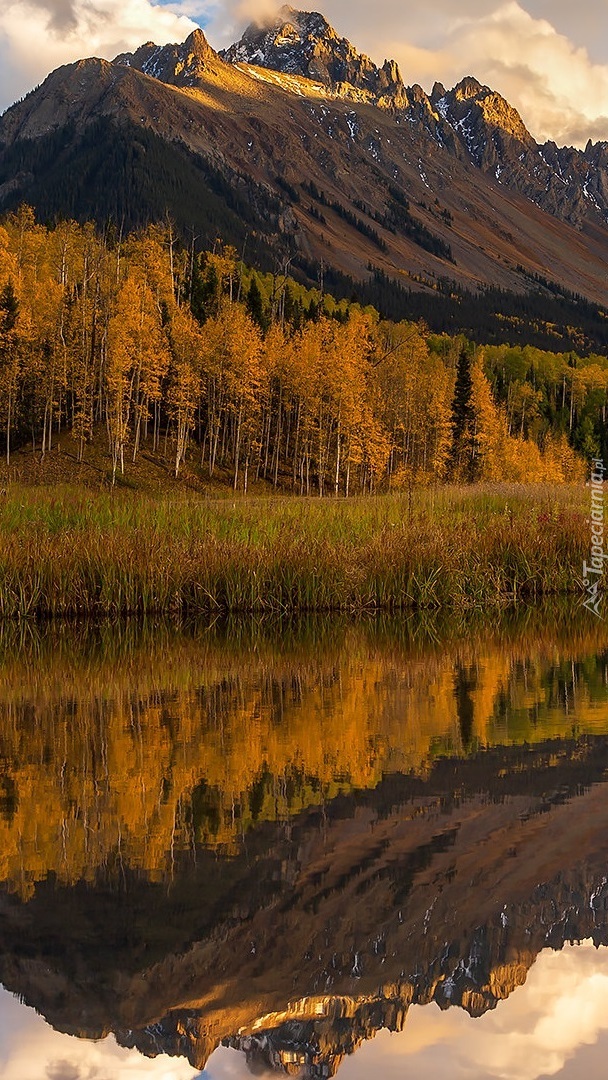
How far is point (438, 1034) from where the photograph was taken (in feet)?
15.0

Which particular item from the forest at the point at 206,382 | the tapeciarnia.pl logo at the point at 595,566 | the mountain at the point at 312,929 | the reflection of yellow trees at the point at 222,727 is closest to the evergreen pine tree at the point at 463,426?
the forest at the point at 206,382

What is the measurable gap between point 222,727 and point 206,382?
6246 centimetres

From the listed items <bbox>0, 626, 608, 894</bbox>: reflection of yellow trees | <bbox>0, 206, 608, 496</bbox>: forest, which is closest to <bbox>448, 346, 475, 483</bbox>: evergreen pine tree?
<bbox>0, 206, 608, 496</bbox>: forest

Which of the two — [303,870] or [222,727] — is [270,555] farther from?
[303,870]

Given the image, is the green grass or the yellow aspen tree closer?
the green grass

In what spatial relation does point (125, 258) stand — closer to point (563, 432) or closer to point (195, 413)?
point (195, 413)

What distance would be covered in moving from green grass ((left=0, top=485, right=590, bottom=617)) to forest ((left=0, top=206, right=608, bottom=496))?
106ft

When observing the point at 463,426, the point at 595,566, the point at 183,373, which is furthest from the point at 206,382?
the point at 595,566

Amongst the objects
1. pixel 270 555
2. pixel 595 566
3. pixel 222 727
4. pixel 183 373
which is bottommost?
pixel 222 727

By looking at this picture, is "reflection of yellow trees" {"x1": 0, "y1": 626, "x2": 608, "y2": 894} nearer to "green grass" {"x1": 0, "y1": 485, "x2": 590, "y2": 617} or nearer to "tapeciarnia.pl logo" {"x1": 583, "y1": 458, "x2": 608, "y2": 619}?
"green grass" {"x1": 0, "y1": 485, "x2": 590, "y2": 617}

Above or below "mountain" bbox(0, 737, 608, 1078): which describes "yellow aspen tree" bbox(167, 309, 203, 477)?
above

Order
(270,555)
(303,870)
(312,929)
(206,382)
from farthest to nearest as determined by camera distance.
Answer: (206,382) < (270,555) < (303,870) < (312,929)

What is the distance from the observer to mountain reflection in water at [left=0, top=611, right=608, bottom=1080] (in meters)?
4.65

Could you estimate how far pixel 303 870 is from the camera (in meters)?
6.19
